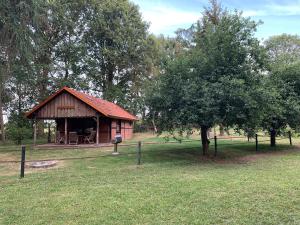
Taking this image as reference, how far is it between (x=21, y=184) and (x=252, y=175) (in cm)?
655

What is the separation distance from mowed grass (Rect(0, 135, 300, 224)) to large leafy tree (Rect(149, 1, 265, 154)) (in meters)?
2.39

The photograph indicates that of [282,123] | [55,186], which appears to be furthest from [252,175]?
[282,123]

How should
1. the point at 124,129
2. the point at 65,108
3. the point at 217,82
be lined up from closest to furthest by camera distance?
the point at 217,82
the point at 65,108
the point at 124,129

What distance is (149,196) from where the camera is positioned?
21.7 feet

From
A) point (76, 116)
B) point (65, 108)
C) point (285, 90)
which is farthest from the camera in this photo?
point (65, 108)

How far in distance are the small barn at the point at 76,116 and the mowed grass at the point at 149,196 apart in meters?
9.79

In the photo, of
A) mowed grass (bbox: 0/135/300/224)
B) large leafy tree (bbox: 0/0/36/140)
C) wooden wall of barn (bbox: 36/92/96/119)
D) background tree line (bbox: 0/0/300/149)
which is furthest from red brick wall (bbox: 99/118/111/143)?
mowed grass (bbox: 0/135/300/224)

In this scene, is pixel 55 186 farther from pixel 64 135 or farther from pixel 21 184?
pixel 64 135

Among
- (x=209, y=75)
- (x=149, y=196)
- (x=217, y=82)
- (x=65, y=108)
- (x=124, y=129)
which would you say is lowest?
(x=149, y=196)

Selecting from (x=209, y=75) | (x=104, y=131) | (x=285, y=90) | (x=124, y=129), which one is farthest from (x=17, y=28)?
(x=124, y=129)

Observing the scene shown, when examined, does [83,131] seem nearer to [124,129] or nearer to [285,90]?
[124,129]

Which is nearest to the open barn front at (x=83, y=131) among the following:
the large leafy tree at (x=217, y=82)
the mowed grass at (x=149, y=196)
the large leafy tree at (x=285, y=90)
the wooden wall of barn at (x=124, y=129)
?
the wooden wall of barn at (x=124, y=129)

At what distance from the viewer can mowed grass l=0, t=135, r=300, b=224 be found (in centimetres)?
517

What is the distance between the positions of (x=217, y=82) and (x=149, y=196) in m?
6.83
